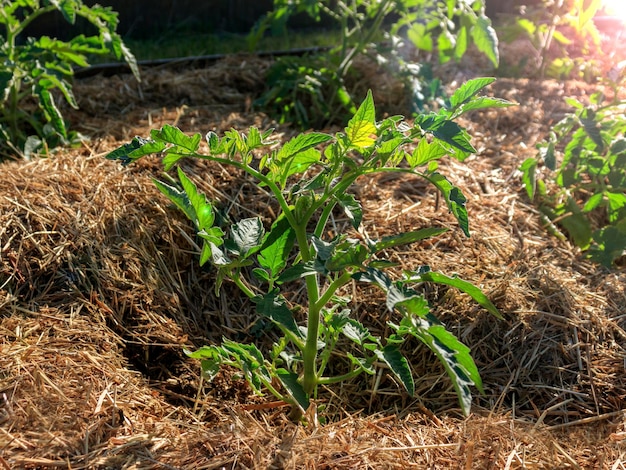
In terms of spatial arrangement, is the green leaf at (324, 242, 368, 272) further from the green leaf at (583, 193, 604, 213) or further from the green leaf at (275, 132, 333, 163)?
the green leaf at (583, 193, 604, 213)

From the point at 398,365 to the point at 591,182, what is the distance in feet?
4.84

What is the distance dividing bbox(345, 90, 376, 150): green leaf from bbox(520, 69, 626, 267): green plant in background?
1.10 metres

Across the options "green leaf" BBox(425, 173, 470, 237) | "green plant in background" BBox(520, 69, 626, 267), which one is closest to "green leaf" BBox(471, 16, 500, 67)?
"green plant in background" BBox(520, 69, 626, 267)

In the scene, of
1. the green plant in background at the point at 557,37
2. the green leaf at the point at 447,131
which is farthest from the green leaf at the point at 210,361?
the green plant in background at the point at 557,37

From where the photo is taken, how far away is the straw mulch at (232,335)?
1.52 metres

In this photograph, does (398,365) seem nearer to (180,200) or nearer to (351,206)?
Result: (351,206)

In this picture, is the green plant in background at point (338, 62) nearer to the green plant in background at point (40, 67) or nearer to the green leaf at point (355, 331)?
the green plant in background at point (40, 67)

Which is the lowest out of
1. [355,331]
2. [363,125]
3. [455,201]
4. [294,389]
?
[294,389]

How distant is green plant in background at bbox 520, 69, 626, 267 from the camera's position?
2.33 metres

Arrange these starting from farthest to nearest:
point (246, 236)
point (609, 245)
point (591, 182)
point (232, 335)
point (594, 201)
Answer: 1. point (591, 182)
2. point (594, 201)
3. point (609, 245)
4. point (232, 335)
5. point (246, 236)

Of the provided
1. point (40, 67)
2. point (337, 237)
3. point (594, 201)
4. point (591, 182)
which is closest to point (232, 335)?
point (337, 237)

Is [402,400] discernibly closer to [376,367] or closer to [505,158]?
[376,367]

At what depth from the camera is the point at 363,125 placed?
1.43 m

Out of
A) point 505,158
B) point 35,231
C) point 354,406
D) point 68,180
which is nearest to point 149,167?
point 68,180
